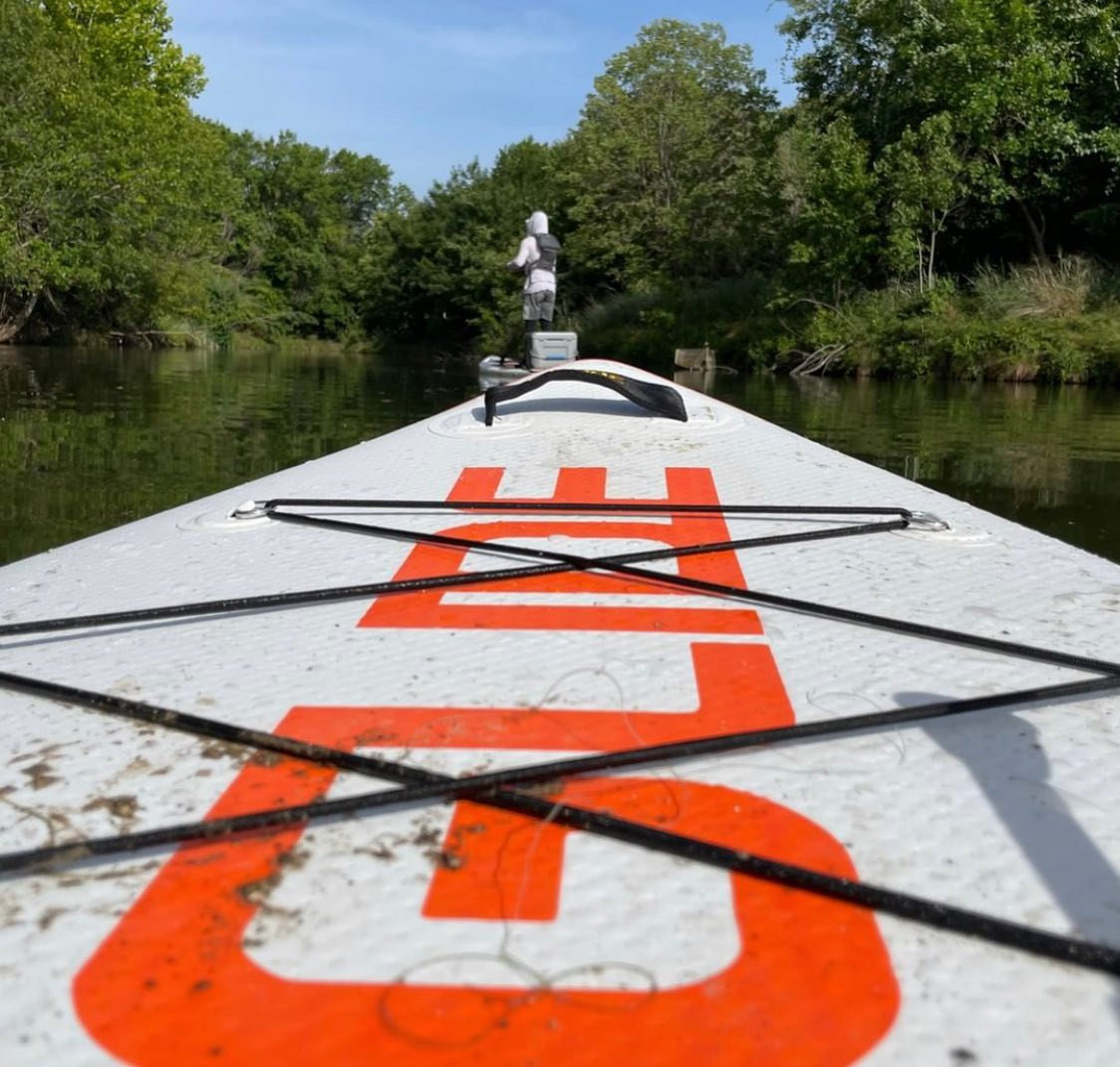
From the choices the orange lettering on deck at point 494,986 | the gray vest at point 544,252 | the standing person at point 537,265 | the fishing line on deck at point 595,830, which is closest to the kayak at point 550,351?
the standing person at point 537,265

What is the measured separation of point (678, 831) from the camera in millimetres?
1053

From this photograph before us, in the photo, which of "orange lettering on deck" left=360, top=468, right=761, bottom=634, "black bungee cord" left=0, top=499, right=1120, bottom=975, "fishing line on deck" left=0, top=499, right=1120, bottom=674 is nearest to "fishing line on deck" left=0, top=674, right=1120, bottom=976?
"black bungee cord" left=0, top=499, right=1120, bottom=975

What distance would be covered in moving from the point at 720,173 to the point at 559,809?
27411mm

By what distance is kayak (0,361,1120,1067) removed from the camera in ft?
2.65

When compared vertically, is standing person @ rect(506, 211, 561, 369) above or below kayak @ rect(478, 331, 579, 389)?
above

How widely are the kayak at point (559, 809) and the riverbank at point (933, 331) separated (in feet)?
42.1

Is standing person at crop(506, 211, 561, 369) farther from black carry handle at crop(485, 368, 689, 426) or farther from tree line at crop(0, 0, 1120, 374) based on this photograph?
tree line at crop(0, 0, 1120, 374)

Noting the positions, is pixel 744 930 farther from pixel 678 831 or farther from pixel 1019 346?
pixel 1019 346

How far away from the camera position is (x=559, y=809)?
1.06m

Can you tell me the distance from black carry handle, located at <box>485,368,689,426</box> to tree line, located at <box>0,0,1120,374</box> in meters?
13.7

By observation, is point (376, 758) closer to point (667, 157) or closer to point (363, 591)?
point (363, 591)

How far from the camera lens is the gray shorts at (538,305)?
27.2ft

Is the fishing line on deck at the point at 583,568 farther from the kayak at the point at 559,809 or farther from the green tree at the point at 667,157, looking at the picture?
the green tree at the point at 667,157

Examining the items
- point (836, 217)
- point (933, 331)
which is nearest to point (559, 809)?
point (933, 331)
